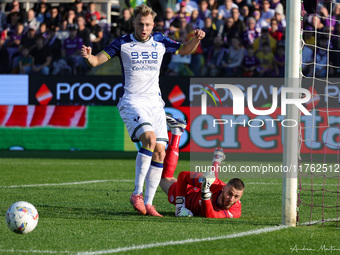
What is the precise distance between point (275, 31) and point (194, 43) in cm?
1058

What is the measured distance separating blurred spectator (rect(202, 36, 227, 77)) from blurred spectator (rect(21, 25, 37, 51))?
16.1 ft

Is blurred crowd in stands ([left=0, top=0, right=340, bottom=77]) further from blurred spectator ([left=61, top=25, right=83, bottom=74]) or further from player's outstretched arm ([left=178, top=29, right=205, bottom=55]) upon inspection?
player's outstretched arm ([left=178, top=29, right=205, bottom=55])

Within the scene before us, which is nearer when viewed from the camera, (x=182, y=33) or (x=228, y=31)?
(x=182, y=33)

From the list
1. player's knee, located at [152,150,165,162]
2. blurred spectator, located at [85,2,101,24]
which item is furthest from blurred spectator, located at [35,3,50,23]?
player's knee, located at [152,150,165,162]

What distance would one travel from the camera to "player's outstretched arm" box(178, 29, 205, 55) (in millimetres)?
7723

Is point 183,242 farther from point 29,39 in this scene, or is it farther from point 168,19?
point 29,39

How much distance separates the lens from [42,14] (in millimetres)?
20609

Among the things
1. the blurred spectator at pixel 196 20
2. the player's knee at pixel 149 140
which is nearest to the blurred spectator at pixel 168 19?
the blurred spectator at pixel 196 20

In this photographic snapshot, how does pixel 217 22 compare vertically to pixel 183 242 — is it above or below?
above

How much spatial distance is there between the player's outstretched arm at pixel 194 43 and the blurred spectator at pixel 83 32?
36.1 ft

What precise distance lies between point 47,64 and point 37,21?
2497 mm

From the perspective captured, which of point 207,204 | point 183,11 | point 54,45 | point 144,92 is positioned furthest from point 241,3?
point 207,204

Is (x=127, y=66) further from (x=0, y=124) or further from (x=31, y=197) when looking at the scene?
(x=0, y=124)

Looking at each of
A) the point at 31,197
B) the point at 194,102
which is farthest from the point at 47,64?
the point at 31,197
